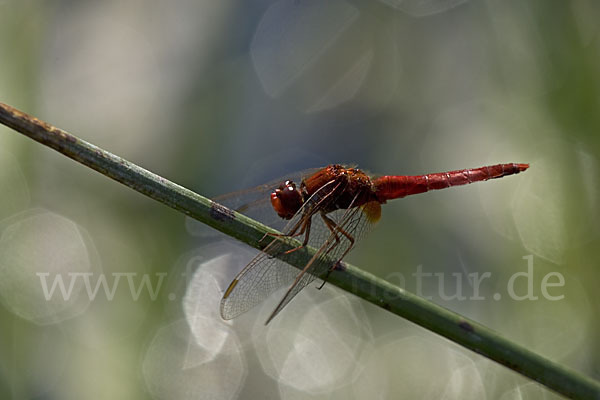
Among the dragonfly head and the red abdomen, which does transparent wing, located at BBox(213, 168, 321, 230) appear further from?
the red abdomen

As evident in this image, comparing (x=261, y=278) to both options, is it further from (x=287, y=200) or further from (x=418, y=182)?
(x=418, y=182)

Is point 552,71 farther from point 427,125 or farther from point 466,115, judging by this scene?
point 427,125

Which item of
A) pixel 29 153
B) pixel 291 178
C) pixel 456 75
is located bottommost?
pixel 29 153

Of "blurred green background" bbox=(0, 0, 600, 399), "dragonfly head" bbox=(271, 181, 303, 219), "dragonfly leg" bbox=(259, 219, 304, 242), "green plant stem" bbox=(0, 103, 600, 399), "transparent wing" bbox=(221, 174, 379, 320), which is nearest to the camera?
"green plant stem" bbox=(0, 103, 600, 399)

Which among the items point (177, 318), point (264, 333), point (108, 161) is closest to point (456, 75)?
point (264, 333)

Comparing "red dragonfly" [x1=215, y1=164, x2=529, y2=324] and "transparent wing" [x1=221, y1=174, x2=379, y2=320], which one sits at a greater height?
"red dragonfly" [x1=215, y1=164, x2=529, y2=324]

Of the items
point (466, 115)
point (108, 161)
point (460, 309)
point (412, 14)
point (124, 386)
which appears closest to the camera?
point (108, 161)

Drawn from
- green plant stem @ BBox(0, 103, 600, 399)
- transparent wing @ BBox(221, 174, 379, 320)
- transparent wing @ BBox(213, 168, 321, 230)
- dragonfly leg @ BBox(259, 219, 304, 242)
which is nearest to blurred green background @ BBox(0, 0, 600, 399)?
transparent wing @ BBox(213, 168, 321, 230)

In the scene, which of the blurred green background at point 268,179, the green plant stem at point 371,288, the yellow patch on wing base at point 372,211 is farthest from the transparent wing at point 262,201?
the green plant stem at point 371,288
